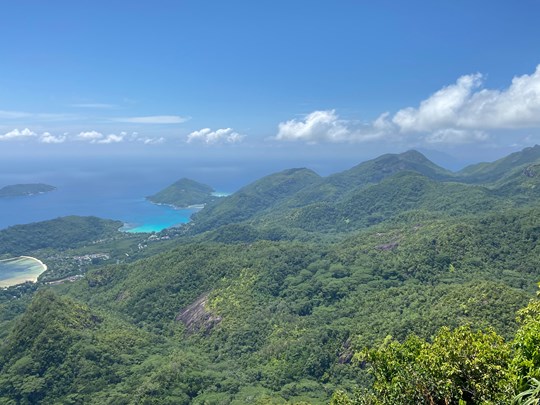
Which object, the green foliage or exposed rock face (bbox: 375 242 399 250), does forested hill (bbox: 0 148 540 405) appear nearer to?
the green foliage

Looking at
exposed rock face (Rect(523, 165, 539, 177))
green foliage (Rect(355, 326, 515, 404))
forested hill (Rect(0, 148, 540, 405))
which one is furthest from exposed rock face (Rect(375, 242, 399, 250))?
exposed rock face (Rect(523, 165, 539, 177))

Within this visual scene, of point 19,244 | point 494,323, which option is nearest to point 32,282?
point 19,244

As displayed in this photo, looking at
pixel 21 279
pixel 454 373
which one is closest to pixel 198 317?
pixel 454 373

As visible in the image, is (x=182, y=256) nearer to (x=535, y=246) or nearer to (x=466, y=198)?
(x=535, y=246)

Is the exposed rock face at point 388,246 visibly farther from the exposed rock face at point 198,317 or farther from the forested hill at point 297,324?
the exposed rock face at point 198,317

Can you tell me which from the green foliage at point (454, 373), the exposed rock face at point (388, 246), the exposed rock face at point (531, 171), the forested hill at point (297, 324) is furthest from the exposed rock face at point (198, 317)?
the exposed rock face at point (531, 171)

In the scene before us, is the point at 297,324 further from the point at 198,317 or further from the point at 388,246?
the point at 388,246
